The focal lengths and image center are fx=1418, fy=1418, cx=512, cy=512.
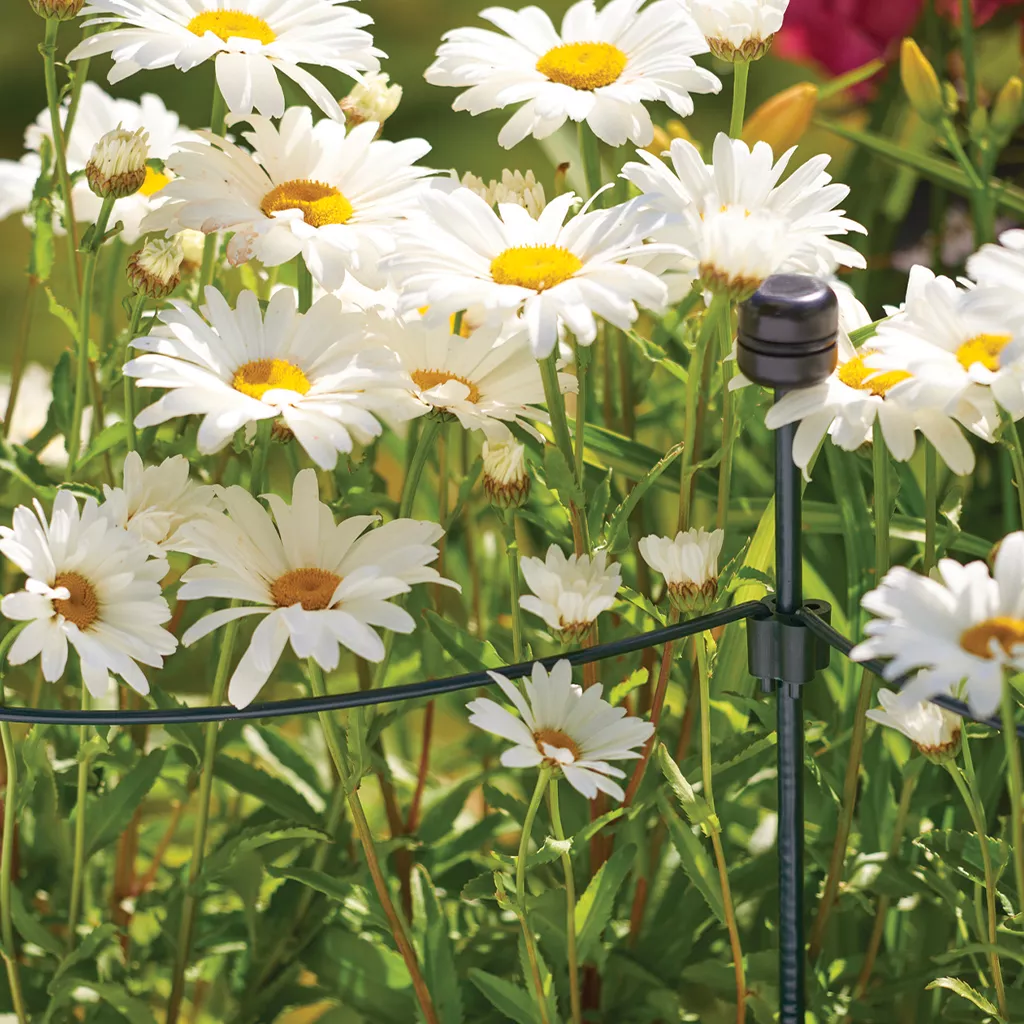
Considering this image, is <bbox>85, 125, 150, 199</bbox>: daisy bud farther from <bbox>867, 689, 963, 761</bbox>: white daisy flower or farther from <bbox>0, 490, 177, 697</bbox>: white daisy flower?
<bbox>867, 689, 963, 761</bbox>: white daisy flower

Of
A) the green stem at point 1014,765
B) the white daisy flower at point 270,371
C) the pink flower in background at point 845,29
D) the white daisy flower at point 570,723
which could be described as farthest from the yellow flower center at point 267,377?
the pink flower in background at point 845,29

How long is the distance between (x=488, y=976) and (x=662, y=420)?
0.95ft

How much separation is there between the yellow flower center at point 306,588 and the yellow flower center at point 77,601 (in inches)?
2.1

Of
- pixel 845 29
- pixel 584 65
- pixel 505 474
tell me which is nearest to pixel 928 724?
pixel 505 474

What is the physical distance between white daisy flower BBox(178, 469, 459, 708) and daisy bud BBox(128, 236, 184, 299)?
85mm

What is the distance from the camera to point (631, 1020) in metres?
0.59

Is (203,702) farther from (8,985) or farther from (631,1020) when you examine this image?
(631,1020)

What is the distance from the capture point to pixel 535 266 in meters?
0.41

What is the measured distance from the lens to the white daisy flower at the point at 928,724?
0.44 m

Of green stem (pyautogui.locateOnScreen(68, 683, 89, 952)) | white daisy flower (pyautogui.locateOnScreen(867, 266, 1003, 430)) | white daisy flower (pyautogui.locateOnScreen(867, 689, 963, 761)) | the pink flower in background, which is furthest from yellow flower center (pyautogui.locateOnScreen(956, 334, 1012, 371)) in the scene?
the pink flower in background

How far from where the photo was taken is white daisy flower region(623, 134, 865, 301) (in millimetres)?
408

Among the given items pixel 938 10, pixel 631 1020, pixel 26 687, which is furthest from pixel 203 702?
pixel 938 10

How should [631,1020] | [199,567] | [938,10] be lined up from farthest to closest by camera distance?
[938,10] → [631,1020] → [199,567]

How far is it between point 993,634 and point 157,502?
26 cm
